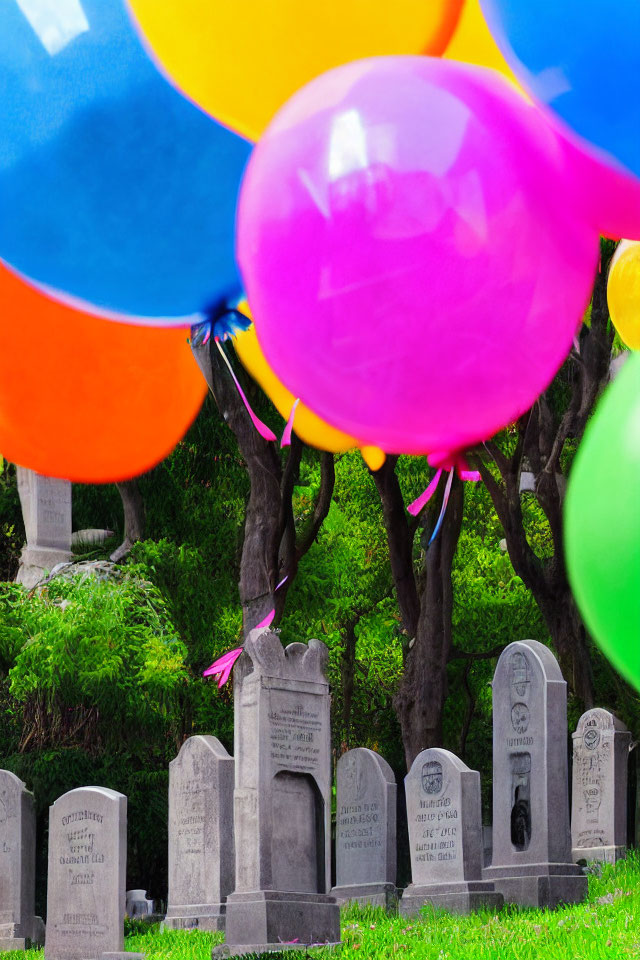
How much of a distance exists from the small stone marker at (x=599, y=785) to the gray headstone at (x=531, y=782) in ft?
10.8

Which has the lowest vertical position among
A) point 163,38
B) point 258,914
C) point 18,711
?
point 258,914

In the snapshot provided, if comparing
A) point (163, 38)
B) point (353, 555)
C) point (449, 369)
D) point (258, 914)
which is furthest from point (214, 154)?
point (353, 555)

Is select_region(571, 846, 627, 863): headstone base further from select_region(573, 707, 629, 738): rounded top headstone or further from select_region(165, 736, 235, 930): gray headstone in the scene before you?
select_region(165, 736, 235, 930): gray headstone

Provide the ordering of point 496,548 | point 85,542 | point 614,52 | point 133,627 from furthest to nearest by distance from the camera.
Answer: point 496,548, point 85,542, point 133,627, point 614,52

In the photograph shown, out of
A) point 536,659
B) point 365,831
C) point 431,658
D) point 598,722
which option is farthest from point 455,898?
point 431,658

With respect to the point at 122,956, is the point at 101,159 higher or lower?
higher

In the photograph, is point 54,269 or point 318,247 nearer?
point 318,247

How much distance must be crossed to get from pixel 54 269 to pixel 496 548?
73.6 ft

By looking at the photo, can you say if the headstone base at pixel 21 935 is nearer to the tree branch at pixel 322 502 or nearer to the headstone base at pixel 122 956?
the headstone base at pixel 122 956

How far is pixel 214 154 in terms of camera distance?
2352 mm

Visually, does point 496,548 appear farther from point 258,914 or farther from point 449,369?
point 449,369

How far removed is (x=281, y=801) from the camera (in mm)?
10453

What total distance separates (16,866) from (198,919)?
7.16ft

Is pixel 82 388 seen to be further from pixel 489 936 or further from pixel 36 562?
pixel 36 562
